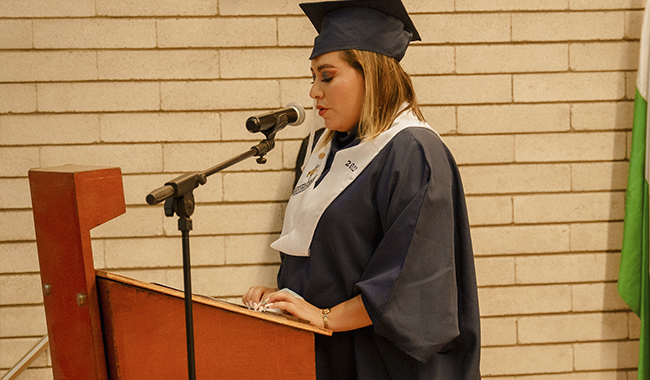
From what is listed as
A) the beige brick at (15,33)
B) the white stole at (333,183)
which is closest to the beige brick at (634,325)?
the white stole at (333,183)

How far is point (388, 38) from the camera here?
152 centimetres

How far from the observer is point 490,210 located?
292cm

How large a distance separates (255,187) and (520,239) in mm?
1578

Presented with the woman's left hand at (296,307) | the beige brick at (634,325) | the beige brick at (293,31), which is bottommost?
the beige brick at (634,325)

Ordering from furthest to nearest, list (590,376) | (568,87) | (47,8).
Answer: (590,376) < (568,87) < (47,8)

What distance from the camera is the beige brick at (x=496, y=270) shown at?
9.63 ft

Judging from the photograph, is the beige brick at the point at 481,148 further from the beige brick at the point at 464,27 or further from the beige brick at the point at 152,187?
the beige brick at the point at 152,187

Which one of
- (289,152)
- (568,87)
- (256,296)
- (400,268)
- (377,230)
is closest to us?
(400,268)

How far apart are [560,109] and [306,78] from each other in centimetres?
150

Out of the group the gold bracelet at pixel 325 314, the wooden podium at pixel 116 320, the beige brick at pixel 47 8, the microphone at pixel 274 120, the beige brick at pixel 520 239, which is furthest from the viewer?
the beige brick at pixel 520 239

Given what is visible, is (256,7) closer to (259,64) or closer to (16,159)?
(259,64)

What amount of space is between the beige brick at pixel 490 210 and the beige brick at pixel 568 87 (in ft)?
1.97

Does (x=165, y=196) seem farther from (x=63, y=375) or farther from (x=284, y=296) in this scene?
(x=284, y=296)

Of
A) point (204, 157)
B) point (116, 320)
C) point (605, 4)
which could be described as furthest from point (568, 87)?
point (116, 320)
